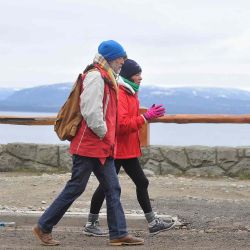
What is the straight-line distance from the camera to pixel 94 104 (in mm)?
5930

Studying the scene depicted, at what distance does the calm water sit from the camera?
42.9 feet

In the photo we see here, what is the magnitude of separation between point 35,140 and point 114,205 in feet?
23.1

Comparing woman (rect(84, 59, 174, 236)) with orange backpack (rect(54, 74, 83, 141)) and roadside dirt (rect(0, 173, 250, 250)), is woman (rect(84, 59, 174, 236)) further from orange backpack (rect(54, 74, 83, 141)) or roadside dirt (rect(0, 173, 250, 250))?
orange backpack (rect(54, 74, 83, 141))

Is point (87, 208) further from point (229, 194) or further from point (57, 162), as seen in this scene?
point (57, 162)

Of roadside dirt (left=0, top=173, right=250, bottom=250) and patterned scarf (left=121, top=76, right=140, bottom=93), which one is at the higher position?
patterned scarf (left=121, top=76, right=140, bottom=93)

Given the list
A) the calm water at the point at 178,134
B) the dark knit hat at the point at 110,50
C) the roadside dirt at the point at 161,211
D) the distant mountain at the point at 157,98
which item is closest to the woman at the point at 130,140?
the roadside dirt at the point at 161,211

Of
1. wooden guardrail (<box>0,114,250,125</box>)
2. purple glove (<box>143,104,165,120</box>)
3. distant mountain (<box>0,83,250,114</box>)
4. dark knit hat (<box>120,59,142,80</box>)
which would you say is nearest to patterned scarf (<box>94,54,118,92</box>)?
purple glove (<box>143,104,165,120</box>)

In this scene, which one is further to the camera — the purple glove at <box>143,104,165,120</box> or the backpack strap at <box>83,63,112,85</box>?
the purple glove at <box>143,104,165,120</box>

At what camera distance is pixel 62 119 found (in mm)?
6164

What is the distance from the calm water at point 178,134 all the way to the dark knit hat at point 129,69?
5.74 metres

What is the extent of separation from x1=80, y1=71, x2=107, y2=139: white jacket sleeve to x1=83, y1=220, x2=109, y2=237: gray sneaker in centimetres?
122

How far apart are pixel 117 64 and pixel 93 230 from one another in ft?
5.26

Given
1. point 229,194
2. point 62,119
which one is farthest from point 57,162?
point 62,119

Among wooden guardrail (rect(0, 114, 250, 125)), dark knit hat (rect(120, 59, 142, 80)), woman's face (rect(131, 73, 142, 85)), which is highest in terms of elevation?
dark knit hat (rect(120, 59, 142, 80))
